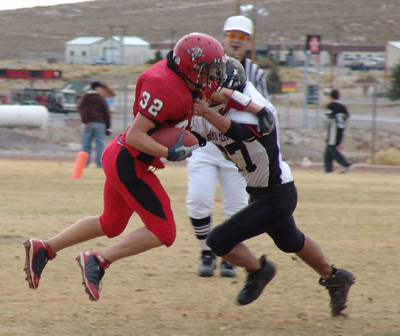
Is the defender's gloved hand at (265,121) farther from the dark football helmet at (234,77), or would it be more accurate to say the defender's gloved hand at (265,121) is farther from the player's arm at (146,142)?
the player's arm at (146,142)

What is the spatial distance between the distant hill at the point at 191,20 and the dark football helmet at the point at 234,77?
85.1m

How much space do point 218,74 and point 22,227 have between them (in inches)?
155

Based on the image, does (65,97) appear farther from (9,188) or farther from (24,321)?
(24,321)

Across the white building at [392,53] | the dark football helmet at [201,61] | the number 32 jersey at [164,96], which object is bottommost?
the white building at [392,53]

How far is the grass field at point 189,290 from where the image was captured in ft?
14.1

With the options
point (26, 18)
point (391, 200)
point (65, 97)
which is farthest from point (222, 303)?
point (26, 18)

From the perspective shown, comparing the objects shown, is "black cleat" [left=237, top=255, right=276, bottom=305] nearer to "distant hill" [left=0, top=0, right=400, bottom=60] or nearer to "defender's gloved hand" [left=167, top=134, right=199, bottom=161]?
"defender's gloved hand" [left=167, top=134, right=199, bottom=161]

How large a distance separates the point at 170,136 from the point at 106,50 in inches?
3082

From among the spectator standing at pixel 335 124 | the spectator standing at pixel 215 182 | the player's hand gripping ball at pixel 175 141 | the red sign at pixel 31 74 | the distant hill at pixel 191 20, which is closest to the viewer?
the player's hand gripping ball at pixel 175 141

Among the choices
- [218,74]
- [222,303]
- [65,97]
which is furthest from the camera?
[65,97]

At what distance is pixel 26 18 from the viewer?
306 ft

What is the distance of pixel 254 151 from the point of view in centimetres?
432

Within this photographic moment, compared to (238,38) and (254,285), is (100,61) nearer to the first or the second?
(238,38)

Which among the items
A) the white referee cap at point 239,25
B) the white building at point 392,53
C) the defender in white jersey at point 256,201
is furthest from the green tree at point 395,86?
the defender in white jersey at point 256,201
